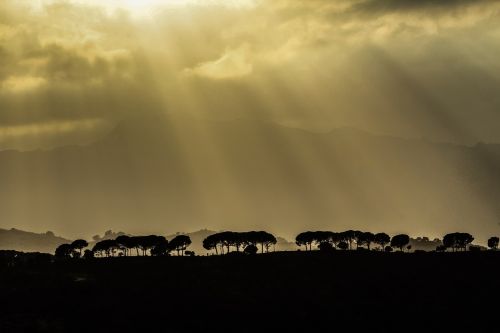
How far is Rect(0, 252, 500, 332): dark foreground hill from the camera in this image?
15925 centimetres

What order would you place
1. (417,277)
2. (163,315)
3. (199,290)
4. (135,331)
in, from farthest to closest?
(417,277), (199,290), (163,315), (135,331)

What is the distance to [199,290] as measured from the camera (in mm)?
187125

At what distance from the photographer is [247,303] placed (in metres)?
176

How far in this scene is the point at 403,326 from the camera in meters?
159

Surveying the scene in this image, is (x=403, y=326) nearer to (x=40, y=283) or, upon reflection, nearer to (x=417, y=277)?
(x=417, y=277)

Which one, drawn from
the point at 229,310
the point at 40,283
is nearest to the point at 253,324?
the point at 229,310

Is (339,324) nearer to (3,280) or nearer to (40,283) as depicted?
(40,283)

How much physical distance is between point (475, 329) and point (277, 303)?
51.2 meters

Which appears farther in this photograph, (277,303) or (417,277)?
(417,277)

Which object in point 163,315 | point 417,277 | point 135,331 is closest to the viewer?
point 135,331

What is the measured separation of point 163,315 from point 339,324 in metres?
44.6

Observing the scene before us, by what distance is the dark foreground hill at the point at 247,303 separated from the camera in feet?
522

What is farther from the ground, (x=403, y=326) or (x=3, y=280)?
(x=3, y=280)

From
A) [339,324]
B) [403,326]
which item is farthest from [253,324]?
[403,326]
